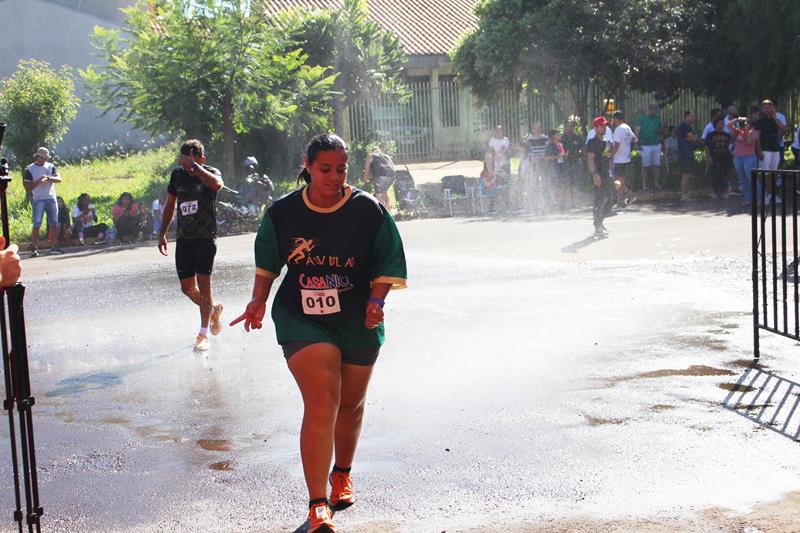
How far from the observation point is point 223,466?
243 inches

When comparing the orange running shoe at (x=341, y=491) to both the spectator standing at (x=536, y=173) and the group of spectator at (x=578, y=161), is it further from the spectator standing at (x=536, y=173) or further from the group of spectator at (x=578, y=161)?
the spectator standing at (x=536, y=173)

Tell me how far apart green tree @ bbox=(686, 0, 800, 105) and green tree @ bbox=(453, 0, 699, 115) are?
19.8 inches

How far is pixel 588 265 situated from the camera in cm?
1371

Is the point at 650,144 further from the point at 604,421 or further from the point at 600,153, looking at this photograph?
the point at 604,421

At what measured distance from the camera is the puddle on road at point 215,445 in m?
6.55

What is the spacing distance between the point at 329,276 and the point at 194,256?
471cm

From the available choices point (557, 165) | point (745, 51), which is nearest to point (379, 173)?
point (557, 165)

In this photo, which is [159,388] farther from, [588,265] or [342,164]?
[588,265]

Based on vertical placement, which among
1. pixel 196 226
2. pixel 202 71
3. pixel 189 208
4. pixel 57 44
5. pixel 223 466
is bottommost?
pixel 223 466

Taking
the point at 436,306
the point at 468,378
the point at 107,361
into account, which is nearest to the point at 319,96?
the point at 436,306

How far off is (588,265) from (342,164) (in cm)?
887

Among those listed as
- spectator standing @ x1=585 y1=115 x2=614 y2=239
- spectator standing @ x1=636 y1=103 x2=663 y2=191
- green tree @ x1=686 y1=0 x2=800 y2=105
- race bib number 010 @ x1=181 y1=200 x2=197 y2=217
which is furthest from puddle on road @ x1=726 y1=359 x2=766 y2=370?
green tree @ x1=686 y1=0 x2=800 y2=105

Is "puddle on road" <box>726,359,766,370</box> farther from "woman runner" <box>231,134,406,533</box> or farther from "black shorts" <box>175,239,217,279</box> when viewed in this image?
"black shorts" <box>175,239,217,279</box>

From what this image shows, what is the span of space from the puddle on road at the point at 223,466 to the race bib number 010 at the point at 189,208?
3.84 metres
